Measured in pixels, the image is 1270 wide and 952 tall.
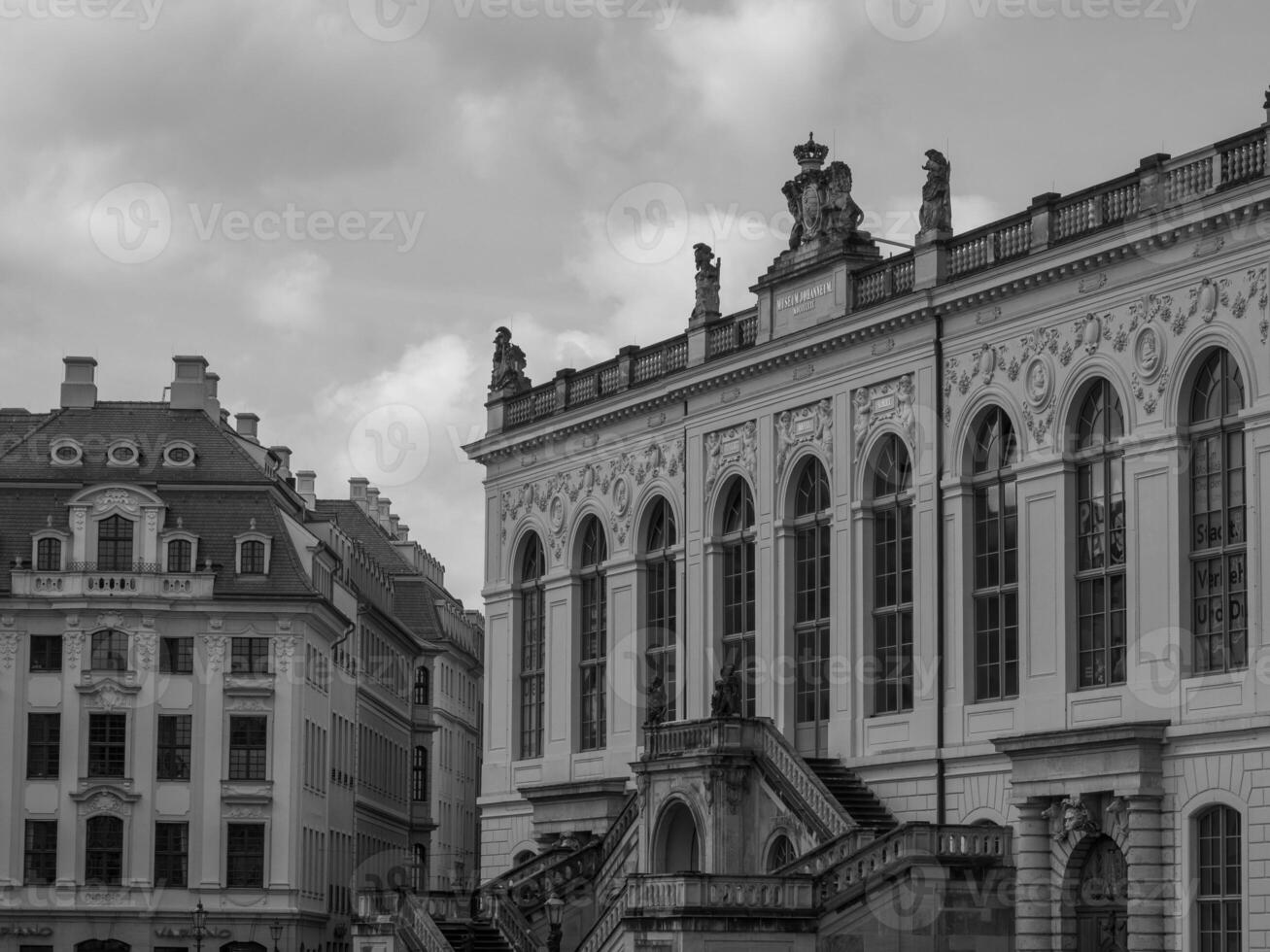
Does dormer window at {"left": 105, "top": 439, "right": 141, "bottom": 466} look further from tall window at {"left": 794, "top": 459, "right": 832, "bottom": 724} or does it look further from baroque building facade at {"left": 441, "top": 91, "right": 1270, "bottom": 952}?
tall window at {"left": 794, "top": 459, "right": 832, "bottom": 724}

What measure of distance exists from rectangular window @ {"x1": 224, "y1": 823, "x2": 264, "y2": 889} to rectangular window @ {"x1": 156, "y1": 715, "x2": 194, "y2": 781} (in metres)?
2.38

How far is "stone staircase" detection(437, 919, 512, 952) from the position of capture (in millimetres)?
59438

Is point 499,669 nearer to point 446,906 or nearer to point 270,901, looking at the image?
point 446,906

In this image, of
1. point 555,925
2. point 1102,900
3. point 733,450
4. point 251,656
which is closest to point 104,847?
point 251,656

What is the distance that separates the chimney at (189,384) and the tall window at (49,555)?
25.0ft

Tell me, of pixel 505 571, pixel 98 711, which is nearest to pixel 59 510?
pixel 98 711

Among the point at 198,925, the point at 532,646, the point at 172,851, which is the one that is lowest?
the point at 198,925

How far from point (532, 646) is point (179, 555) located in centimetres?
1927

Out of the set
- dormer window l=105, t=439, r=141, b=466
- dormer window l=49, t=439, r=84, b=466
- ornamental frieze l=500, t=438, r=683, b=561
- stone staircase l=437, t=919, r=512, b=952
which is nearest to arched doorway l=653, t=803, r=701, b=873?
stone staircase l=437, t=919, r=512, b=952

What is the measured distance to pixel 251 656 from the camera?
8375cm

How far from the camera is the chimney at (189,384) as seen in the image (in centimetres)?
8931

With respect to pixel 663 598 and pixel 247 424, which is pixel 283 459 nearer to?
pixel 247 424

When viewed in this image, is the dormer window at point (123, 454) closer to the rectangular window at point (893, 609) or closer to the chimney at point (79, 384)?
the chimney at point (79, 384)

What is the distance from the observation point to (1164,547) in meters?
45.6
